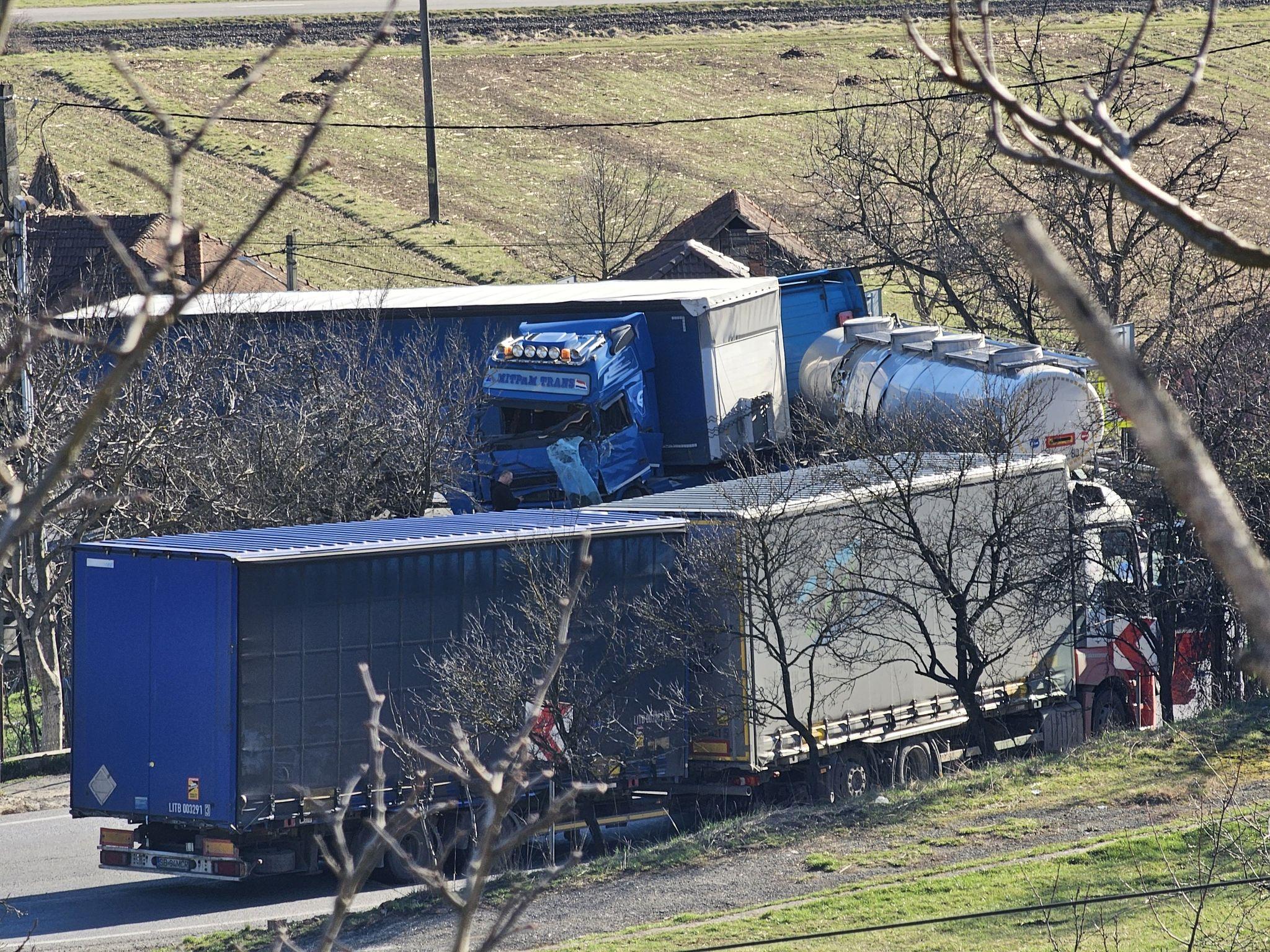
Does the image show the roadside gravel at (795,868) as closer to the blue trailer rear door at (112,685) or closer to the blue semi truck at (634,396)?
the blue trailer rear door at (112,685)

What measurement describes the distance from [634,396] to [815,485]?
7.19 metres

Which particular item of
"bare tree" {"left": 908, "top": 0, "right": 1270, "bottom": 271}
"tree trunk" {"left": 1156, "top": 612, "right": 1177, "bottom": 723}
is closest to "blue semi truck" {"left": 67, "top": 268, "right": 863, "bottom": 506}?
"tree trunk" {"left": 1156, "top": 612, "right": 1177, "bottom": 723}

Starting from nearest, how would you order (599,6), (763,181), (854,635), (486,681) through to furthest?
(486,681), (854,635), (763,181), (599,6)

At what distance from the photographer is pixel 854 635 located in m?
16.4

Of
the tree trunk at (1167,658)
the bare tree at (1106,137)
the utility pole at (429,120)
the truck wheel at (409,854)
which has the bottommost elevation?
the truck wheel at (409,854)

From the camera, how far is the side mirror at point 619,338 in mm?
23406

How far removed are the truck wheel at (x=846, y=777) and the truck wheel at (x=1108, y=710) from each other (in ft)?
12.5

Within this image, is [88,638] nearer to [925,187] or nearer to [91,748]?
[91,748]

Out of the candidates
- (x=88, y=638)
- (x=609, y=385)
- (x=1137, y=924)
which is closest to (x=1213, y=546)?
(x=1137, y=924)

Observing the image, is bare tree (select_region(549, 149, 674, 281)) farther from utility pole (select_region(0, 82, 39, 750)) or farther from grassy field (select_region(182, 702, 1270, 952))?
grassy field (select_region(182, 702, 1270, 952))

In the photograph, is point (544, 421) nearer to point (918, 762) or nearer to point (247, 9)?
point (918, 762)

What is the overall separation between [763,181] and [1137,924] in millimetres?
59305

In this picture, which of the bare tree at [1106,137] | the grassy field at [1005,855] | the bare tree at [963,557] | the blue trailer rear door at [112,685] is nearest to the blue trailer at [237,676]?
the blue trailer rear door at [112,685]

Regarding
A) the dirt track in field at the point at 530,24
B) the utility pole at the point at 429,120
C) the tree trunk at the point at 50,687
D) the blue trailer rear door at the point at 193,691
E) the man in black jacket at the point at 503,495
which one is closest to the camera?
the blue trailer rear door at the point at 193,691
